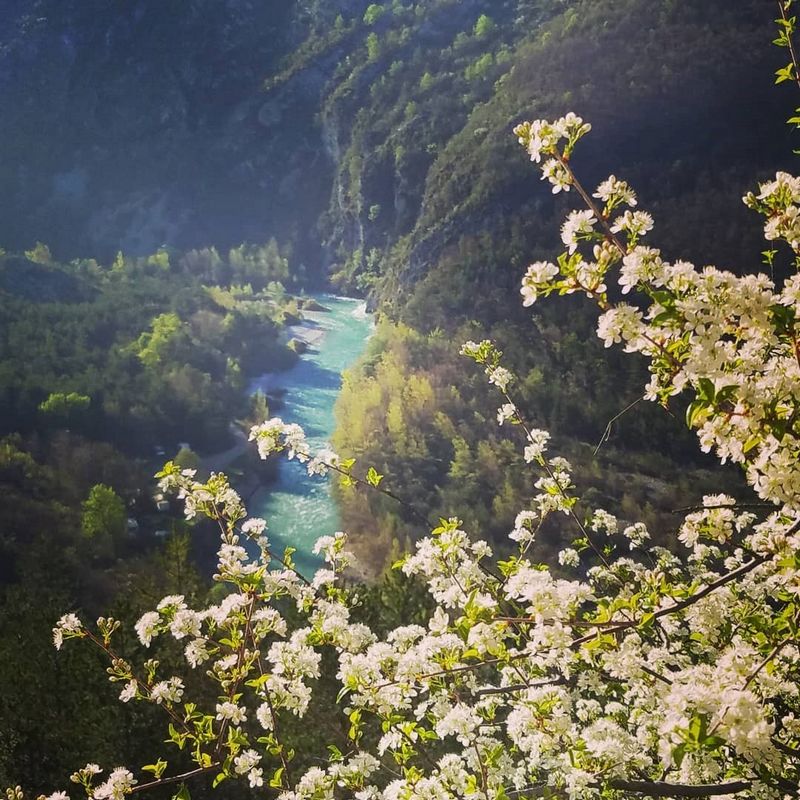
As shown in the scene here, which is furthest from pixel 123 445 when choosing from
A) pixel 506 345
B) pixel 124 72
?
pixel 124 72

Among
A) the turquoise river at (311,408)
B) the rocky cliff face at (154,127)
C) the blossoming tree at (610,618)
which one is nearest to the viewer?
the blossoming tree at (610,618)

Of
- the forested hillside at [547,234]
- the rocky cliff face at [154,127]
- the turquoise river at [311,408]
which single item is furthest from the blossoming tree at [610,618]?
the rocky cliff face at [154,127]

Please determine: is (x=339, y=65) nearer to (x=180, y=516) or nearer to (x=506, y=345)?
(x=506, y=345)

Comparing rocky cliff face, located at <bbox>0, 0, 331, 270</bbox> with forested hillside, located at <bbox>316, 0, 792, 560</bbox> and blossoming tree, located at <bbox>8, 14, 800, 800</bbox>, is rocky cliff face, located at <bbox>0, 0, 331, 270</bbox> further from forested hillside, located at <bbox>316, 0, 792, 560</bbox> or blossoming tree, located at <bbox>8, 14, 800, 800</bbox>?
Result: blossoming tree, located at <bbox>8, 14, 800, 800</bbox>

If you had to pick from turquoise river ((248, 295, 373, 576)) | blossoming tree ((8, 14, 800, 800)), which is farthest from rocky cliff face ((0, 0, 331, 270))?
blossoming tree ((8, 14, 800, 800))

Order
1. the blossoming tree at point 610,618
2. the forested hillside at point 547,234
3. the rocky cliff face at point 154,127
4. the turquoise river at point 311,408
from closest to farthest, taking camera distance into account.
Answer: the blossoming tree at point 610,618 < the forested hillside at point 547,234 < the turquoise river at point 311,408 < the rocky cliff face at point 154,127

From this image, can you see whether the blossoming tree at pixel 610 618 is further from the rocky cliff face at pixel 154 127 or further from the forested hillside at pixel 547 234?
the rocky cliff face at pixel 154 127

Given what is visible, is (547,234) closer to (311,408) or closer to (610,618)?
(311,408)

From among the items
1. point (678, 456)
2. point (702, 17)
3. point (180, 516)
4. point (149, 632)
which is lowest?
point (180, 516)
